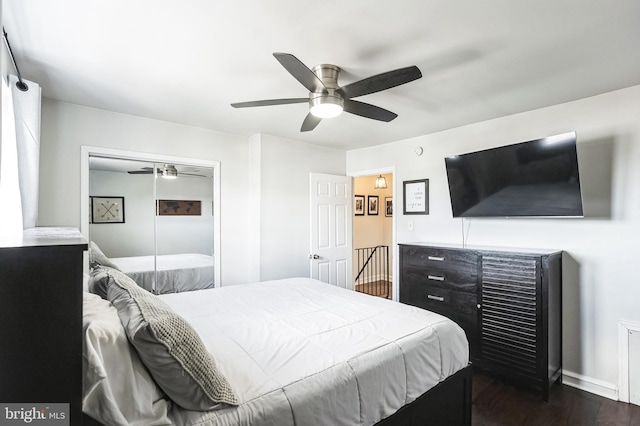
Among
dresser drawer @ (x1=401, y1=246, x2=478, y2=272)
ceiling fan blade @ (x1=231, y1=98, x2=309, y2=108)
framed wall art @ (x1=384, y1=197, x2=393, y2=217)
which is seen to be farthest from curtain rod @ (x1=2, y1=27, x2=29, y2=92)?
framed wall art @ (x1=384, y1=197, x2=393, y2=217)

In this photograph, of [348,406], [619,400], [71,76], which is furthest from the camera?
[619,400]

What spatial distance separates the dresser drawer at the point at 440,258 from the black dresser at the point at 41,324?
9.64 ft

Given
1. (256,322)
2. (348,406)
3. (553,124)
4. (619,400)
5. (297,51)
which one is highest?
(297,51)

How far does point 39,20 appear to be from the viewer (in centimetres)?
167

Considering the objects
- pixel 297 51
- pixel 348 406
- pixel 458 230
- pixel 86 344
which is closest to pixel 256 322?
pixel 348 406

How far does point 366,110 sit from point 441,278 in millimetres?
1881

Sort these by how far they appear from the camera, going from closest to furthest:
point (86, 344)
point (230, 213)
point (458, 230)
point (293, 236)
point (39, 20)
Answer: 1. point (86, 344)
2. point (39, 20)
3. point (458, 230)
4. point (230, 213)
5. point (293, 236)

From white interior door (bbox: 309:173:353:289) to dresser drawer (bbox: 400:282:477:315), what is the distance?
1.22m

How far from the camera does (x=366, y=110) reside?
7.47 feet

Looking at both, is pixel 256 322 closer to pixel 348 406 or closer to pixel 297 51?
pixel 348 406

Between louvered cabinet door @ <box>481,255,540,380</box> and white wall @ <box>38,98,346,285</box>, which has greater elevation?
white wall @ <box>38,98,346,285</box>

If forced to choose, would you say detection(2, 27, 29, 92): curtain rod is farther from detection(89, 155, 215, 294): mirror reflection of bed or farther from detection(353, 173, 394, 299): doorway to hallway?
detection(353, 173, 394, 299): doorway to hallway

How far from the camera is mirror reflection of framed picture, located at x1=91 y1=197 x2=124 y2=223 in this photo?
9.99 ft

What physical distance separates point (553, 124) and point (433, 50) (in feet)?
5.68
